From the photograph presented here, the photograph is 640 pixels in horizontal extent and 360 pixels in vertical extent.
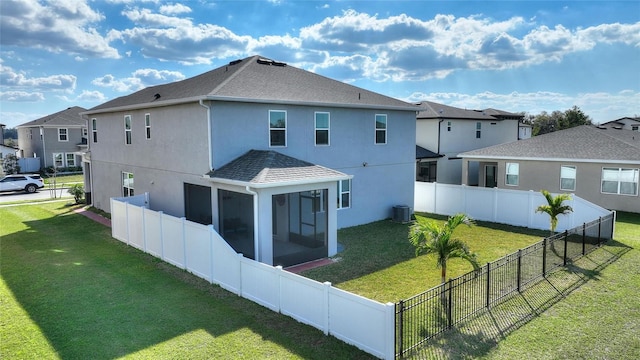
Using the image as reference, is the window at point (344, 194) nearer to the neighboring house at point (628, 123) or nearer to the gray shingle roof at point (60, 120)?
the gray shingle roof at point (60, 120)

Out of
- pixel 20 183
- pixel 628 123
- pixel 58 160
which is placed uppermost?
pixel 628 123

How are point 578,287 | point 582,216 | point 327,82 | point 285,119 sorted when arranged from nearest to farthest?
point 578,287
point 285,119
point 582,216
point 327,82

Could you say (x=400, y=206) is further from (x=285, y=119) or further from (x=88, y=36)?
(x=88, y=36)

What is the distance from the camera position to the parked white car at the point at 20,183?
3035 cm

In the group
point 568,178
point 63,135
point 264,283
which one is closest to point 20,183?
point 63,135

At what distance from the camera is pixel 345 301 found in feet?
25.1

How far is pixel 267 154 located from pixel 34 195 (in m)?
24.6

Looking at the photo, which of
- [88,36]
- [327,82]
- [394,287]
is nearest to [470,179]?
[327,82]

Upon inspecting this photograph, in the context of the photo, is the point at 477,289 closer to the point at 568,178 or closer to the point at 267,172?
the point at 267,172

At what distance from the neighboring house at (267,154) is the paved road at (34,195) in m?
10.2

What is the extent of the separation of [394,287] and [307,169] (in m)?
4.77

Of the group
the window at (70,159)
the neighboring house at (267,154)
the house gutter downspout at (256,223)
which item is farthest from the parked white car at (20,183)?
the house gutter downspout at (256,223)

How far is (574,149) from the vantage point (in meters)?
21.7

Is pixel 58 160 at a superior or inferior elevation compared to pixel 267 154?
→ inferior
